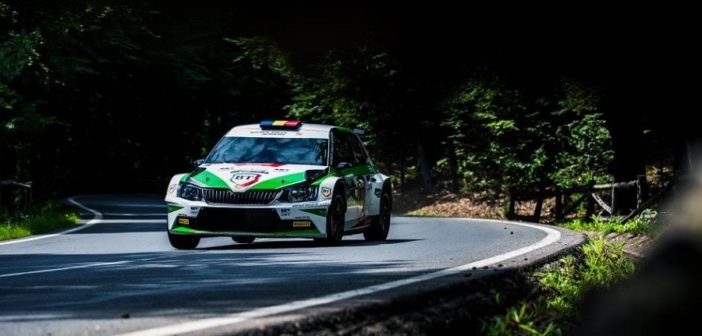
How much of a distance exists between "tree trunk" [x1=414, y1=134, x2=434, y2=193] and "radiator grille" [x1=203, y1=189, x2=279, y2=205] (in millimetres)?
30049

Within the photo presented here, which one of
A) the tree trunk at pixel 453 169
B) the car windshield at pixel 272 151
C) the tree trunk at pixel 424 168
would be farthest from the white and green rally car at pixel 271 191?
the tree trunk at pixel 424 168

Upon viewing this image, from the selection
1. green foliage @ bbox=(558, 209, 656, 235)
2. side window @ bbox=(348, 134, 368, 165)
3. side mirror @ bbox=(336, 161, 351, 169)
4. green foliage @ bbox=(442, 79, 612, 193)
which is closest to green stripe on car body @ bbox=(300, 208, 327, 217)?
side mirror @ bbox=(336, 161, 351, 169)

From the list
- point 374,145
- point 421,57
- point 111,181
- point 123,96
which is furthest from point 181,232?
point 111,181

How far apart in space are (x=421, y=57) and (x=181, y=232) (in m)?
11.2

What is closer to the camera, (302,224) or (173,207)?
(302,224)

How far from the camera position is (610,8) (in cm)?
202

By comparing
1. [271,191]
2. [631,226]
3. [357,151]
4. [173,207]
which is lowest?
[631,226]

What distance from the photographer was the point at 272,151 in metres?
14.1

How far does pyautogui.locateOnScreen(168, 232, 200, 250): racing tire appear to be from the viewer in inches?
530

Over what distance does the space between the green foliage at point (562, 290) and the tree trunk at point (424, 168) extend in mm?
34107

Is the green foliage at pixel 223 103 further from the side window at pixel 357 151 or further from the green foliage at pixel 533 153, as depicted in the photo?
the side window at pixel 357 151

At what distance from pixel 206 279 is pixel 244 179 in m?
5.12

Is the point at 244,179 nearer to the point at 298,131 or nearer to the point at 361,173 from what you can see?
the point at 298,131

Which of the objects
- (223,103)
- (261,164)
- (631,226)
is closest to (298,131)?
(261,164)
